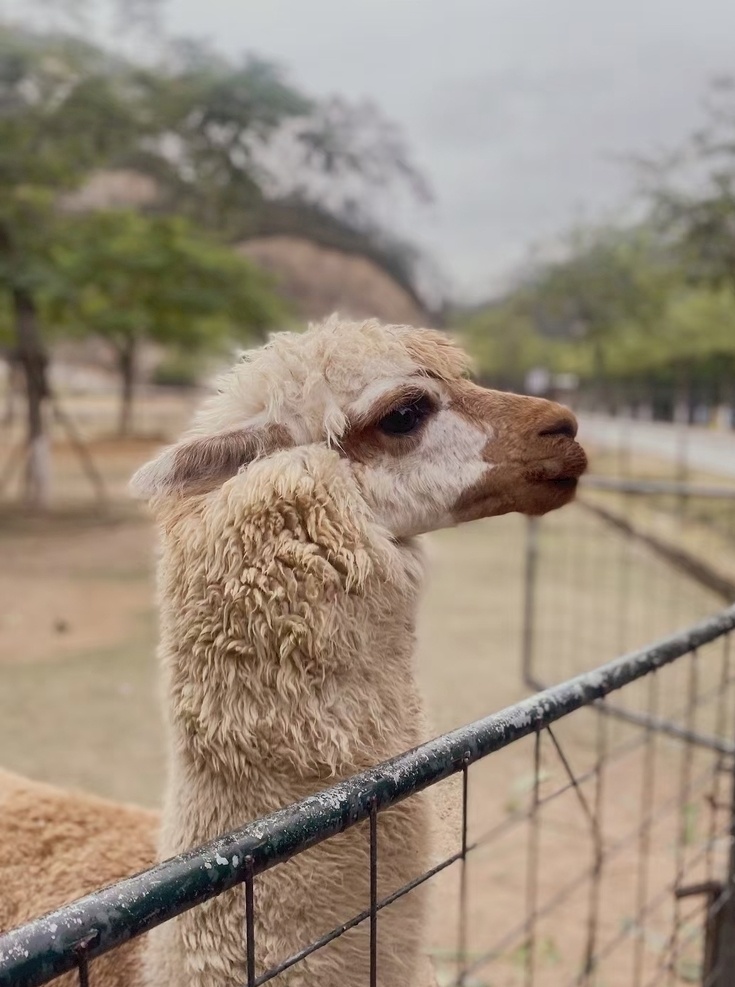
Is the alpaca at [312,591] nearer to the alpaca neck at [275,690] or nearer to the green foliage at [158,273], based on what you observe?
the alpaca neck at [275,690]

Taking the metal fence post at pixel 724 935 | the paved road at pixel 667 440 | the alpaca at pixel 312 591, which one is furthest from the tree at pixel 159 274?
the metal fence post at pixel 724 935

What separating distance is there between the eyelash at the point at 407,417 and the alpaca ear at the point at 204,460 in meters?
0.18

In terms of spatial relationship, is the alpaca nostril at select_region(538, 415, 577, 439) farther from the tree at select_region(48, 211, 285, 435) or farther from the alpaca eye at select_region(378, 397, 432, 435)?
the tree at select_region(48, 211, 285, 435)

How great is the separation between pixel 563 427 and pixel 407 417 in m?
0.29

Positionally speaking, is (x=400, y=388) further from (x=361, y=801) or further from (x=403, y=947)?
(x=403, y=947)

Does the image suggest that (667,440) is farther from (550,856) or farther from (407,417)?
(407,417)

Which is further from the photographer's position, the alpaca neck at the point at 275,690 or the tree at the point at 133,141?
the tree at the point at 133,141

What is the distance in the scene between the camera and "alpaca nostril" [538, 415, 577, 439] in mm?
1523

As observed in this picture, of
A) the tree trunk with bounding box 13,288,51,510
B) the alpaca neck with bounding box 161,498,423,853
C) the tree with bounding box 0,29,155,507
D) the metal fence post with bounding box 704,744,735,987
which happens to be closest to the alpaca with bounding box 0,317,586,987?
Answer: the alpaca neck with bounding box 161,498,423,853

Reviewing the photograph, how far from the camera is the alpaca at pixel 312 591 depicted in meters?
1.31

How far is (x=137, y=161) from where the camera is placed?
12266mm

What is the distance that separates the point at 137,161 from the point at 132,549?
19.9 feet

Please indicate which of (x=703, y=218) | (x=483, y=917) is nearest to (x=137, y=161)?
(x=703, y=218)

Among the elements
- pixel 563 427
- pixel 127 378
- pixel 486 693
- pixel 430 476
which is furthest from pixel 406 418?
pixel 127 378
